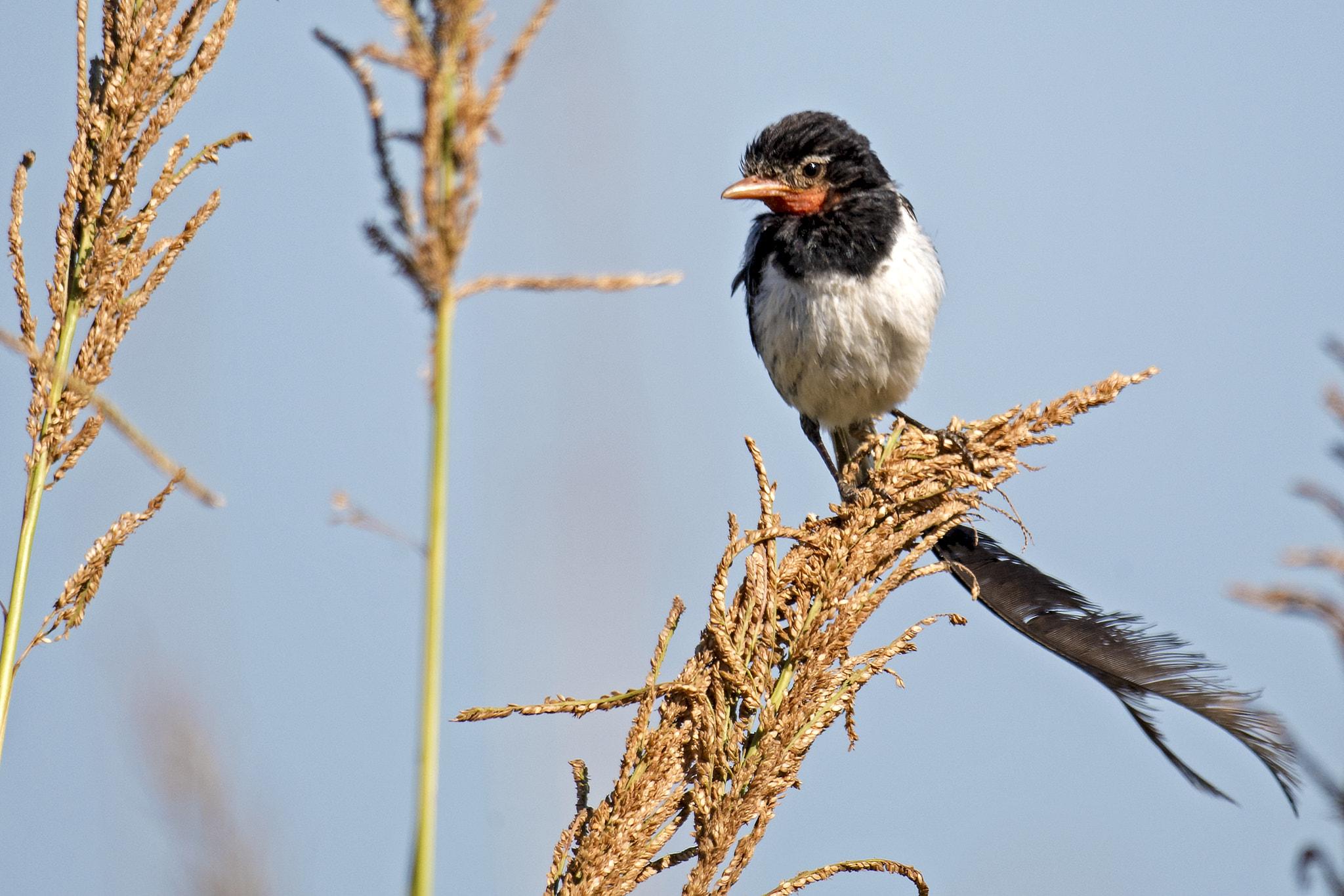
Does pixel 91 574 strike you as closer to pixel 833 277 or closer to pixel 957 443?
pixel 957 443

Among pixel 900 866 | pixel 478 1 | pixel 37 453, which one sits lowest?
pixel 900 866

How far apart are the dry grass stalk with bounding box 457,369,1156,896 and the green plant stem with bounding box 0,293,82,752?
1.93 ft

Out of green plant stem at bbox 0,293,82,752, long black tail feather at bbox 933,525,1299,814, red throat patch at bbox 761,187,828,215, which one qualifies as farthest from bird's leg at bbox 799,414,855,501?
green plant stem at bbox 0,293,82,752

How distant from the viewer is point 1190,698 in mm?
2199

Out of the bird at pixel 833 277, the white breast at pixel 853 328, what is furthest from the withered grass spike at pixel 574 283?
the white breast at pixel 853 328

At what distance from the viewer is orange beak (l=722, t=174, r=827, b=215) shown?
4121mm

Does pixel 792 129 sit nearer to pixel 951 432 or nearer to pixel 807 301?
pixel 807 301

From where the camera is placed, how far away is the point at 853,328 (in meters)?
4.00

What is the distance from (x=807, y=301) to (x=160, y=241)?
255cm

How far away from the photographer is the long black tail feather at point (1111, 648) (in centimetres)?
201

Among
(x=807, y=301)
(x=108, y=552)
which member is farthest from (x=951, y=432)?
(x=108, y=552)

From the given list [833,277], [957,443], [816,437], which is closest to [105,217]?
[957,443]

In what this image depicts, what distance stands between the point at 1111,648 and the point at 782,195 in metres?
2.19

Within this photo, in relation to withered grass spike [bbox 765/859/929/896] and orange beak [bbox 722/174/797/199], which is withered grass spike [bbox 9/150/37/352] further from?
orange beak [bbox 722/174/797/199]
